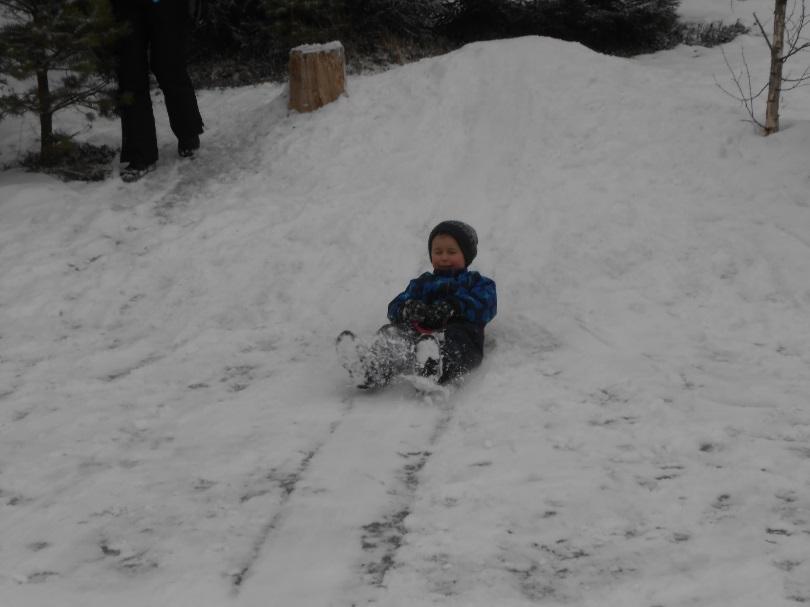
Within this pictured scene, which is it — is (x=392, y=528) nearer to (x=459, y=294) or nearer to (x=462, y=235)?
(x=459, y=294)

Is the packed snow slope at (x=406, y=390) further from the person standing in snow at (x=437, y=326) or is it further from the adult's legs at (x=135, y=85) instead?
the adult's legs at (x=135, y=85)

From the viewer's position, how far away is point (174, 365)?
481 centimetres

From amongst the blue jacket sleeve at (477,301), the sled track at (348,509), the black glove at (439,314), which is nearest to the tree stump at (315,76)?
the blue jacket sleeve at (477,301)

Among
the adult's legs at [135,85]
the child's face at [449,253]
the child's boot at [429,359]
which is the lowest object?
the child's boot at [429,359]

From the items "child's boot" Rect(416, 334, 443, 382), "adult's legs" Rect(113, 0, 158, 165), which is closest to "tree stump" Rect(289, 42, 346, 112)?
"adult's legs" Rect(113, 0, 158, 165)

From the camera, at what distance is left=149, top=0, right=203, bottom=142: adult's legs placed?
24.4 ft

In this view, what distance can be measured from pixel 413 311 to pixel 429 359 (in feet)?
1.94

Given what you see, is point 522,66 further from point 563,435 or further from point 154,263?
point 563,435

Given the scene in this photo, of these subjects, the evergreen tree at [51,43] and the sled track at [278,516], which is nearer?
the sled track at [278,516]

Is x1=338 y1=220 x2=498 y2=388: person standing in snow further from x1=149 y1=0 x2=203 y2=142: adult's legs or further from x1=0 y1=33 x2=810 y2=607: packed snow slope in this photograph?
x1=149 y1=0 x2=203 y2=142: adult's legs

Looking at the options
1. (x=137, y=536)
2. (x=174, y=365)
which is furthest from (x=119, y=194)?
(x=137, y=536)

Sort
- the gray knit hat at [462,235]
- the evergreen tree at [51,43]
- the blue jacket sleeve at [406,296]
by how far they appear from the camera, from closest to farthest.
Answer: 1. the blue jacket sleeve at [406,296]
2. the gray knit hat at [462,235]
3. the evergreen tree at [51,43]

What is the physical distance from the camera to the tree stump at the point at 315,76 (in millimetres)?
8133

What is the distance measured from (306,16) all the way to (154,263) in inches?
227
